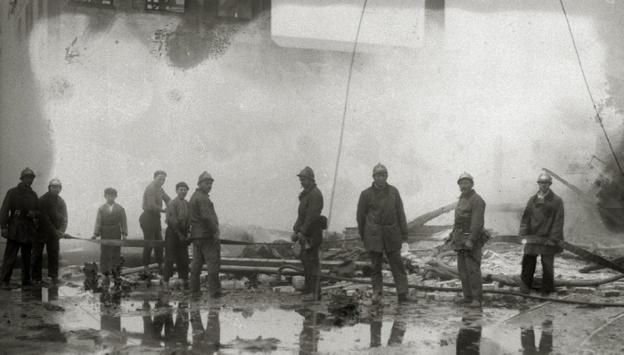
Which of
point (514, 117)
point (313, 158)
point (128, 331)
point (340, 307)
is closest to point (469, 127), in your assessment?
point (514, 117)

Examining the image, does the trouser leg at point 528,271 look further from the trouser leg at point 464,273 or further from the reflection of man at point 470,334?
the reflection of man at point 470,334

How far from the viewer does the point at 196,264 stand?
9.98 metres

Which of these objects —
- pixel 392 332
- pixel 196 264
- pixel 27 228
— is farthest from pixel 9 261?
pixel 392 332

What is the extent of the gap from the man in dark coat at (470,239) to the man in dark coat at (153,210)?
5855 mm

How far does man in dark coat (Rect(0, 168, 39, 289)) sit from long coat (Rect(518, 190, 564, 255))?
7.83 m

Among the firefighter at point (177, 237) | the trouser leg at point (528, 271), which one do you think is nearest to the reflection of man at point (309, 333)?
the firefighter at point (177, 237)

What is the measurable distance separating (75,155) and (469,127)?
12903 millimetres

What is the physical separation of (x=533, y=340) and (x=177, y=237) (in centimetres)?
638

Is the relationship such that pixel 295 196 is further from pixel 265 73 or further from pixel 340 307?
pixel 340 307

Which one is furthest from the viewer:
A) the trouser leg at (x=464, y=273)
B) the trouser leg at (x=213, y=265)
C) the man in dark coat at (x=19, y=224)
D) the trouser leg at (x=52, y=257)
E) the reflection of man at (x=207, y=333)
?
the trouser leg at (x=52, y=257)

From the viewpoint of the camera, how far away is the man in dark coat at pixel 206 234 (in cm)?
974

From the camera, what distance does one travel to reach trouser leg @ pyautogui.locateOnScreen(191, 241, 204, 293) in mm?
9898

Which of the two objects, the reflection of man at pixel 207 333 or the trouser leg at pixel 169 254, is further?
the trouser leg at pixel 169 254

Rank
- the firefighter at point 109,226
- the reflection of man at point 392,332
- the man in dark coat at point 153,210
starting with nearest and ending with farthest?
the reflection of man at point 392,332
the firefighter at point 109,226
the man in dark coat at point 153,210
